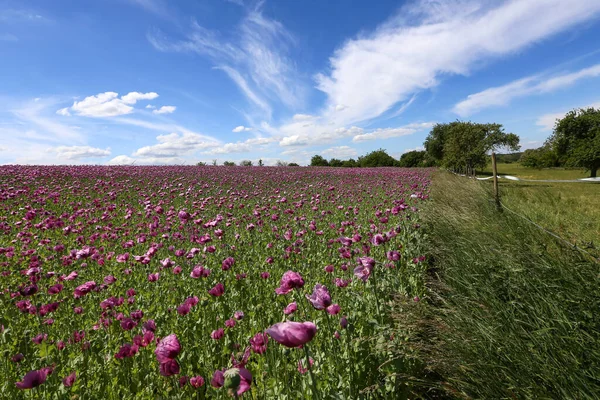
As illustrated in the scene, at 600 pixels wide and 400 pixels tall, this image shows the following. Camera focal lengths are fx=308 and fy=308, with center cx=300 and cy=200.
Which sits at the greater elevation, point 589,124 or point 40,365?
point 589,124

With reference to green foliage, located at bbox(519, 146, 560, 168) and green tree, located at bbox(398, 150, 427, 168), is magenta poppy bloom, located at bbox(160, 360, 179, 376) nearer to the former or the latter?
green foliage, located at bbox(519, 146, 560, 168)

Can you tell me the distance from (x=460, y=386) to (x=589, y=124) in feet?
178

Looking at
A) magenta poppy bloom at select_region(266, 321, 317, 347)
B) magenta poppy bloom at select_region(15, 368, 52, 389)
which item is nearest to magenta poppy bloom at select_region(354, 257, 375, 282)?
magenta poppy bloom at select_region(266, 321, 317, 347)

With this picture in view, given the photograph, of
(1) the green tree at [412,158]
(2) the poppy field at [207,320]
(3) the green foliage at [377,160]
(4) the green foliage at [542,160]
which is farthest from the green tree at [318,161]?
(2) the poppy field at [207,320]

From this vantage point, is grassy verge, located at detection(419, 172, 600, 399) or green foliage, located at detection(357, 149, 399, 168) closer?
grassy verge, located at detection(419, 172, 600, 399)

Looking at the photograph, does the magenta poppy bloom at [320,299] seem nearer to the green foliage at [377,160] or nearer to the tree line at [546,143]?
the tree line at [546,143]

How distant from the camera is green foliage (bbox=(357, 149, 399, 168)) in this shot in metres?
72.8

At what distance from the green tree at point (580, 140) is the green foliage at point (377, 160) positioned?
3174cm

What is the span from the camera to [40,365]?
2.69 metres

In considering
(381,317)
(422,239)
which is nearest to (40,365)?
(381,317)

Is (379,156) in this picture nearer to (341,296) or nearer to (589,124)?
(589,124)

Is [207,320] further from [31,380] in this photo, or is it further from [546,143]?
[546,143]

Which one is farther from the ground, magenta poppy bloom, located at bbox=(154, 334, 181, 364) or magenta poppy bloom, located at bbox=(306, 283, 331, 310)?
magenta poppy bloom, located at bbox=(306, 283, 331, 310)

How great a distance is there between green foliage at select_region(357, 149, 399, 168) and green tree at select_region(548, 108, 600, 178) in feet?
104
